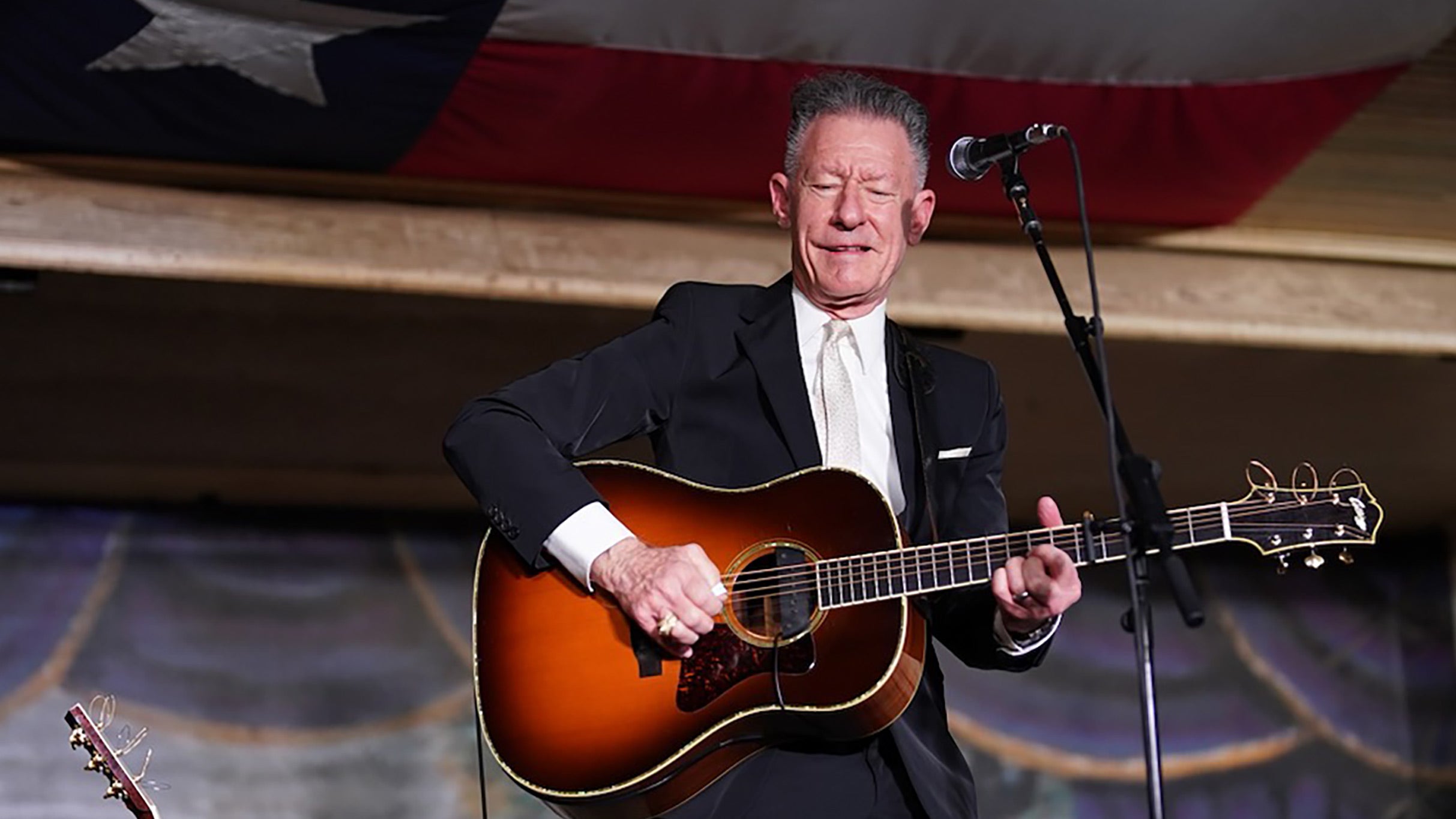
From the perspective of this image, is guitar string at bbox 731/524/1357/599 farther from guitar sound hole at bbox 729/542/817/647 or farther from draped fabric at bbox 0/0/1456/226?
draped fabric at bbox 0/0/1456/226

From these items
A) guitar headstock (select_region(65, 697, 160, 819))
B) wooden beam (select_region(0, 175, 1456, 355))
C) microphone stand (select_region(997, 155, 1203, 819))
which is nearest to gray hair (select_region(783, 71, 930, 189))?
microphone stand (select_region(997, 155, 1203, 819))

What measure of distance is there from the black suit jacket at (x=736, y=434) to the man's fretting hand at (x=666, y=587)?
0.36 ft

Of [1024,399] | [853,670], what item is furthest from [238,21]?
[1024,399]

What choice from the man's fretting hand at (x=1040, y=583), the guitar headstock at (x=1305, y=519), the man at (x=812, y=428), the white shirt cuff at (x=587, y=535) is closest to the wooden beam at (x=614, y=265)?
the man at (x=812, y=428)

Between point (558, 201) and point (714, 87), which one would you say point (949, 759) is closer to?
point (714, 87)

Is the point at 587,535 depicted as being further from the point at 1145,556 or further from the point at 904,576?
the point at 1145,556

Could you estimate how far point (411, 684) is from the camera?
Result: 18.5 feet

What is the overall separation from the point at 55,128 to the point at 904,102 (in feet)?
7.70

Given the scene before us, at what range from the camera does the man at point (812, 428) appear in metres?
2.30

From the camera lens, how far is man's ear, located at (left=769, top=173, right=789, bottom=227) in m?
2.72

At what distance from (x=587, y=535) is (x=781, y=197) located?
0.71 metres

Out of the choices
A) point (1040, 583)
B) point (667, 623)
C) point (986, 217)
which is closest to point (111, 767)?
point (667, 623)

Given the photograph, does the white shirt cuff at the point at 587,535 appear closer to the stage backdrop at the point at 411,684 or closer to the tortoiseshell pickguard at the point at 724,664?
the tortoiseshell pickguard at the point at 724,664

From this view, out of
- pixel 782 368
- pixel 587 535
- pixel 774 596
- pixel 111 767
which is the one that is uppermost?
pixel 782 368
